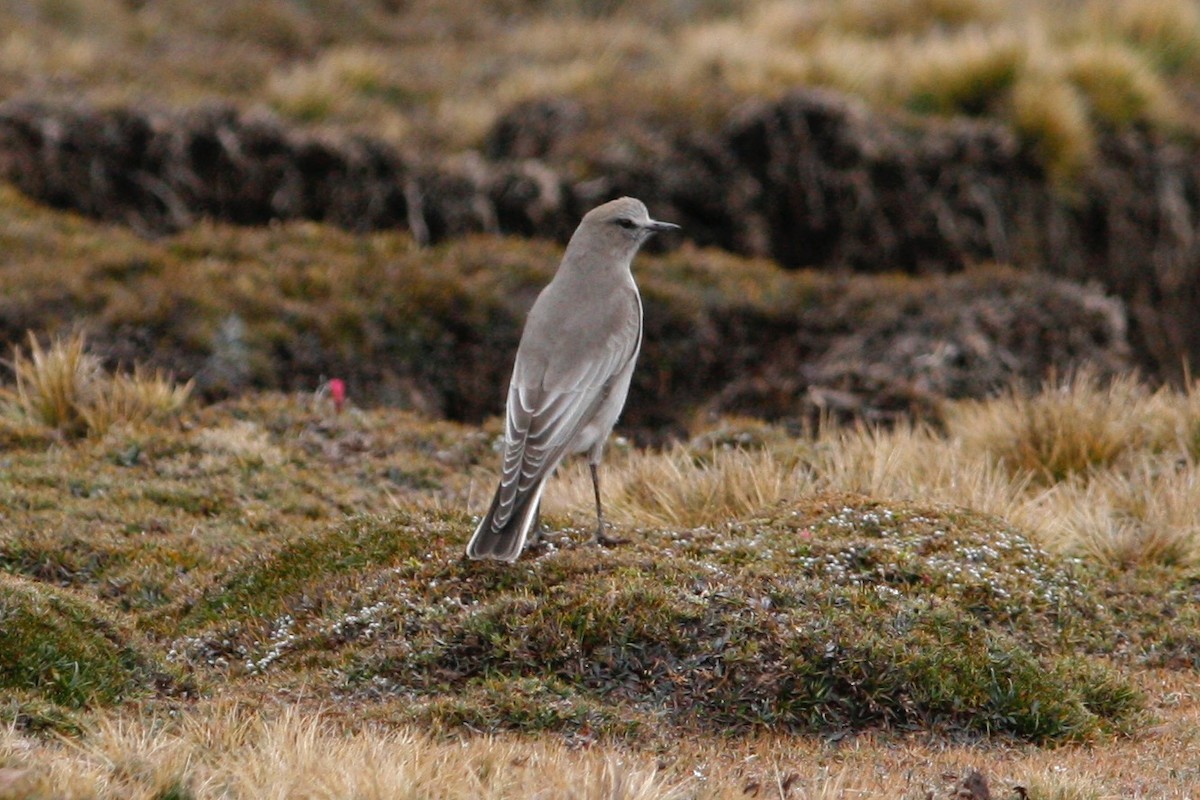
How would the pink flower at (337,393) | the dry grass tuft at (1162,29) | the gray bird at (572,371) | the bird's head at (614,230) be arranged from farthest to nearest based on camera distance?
1. the dry grass tuft at (1162,29)
2. the pink flower at (337,393)
3. the bird's head at (614,230)
4. the gray bird at (572,371)

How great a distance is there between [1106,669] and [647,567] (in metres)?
2.29

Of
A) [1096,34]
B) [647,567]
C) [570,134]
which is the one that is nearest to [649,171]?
[570,134]

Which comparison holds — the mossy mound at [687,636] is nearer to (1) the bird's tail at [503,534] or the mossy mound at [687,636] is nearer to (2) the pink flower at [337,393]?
(1) the bird's tail at [503,534]

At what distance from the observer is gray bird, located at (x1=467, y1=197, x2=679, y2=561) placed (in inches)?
314

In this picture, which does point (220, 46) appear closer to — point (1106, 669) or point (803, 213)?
point (803, 213)

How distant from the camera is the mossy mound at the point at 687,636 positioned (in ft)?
24.3

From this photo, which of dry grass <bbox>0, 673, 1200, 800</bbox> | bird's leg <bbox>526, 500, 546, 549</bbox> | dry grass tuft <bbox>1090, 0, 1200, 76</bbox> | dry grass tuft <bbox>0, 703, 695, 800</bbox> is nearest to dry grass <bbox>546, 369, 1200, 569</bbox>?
bird's leg <bbox>526, 500, 546, 549</bbox>

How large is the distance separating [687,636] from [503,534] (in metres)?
1.03

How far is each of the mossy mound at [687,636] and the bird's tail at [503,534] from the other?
0.23m

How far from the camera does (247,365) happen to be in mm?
13391

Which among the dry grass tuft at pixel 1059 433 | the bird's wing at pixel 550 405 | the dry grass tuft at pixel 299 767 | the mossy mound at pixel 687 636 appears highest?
the bird's wing at pixel 550 405

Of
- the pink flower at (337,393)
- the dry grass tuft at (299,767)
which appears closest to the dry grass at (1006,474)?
the pink flower at (337,393)

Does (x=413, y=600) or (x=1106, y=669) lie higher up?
(x=413, y=600)

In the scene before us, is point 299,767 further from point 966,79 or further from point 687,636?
point 966,79
